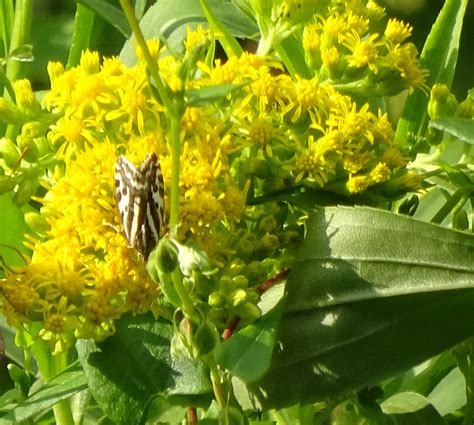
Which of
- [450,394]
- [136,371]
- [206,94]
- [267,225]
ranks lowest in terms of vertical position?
[450,394]

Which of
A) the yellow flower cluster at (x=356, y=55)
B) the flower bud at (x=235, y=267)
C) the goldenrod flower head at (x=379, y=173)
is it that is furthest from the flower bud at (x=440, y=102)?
the flower bud at (x=235, y=267)

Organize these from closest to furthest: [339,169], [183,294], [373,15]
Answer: [183,294]
[339,169]
[373,15]

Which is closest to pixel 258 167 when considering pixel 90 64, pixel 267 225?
pixel 267 225

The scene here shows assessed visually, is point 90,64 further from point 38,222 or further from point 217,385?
point 217,385

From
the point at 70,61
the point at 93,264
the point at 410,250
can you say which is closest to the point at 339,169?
the point at 410,250

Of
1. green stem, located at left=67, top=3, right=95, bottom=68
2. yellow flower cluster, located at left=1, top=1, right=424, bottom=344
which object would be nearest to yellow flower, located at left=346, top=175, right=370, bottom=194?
yellow flower cluster, located at left=1, top=1, right=424, bottom=344

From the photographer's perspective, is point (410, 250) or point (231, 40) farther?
point (231, 40)

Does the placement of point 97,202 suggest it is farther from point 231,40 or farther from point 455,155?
point 455,155
